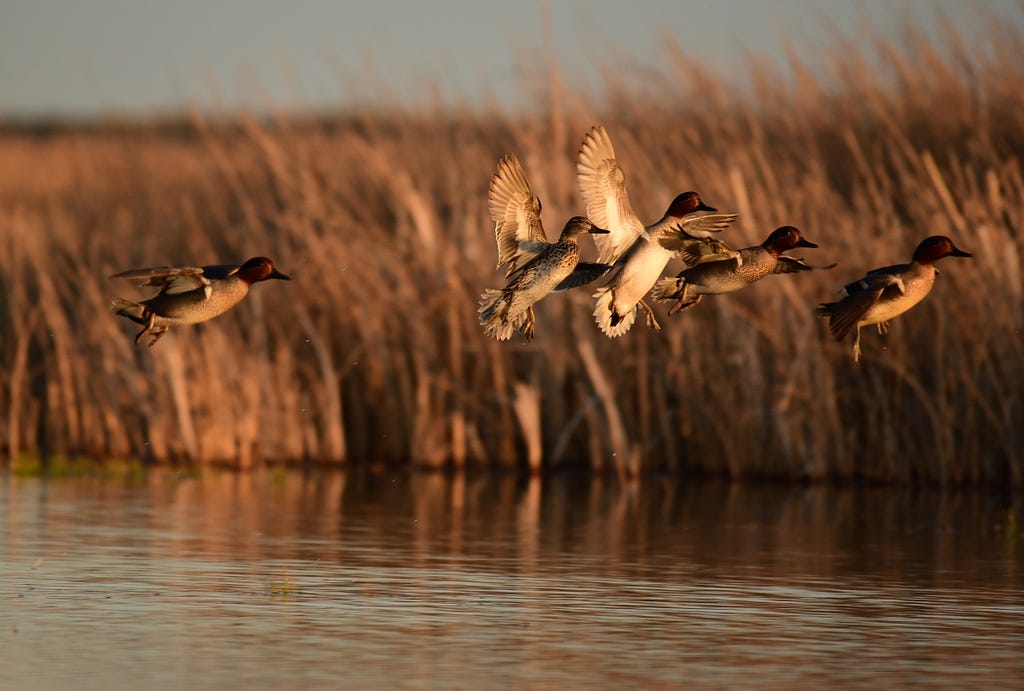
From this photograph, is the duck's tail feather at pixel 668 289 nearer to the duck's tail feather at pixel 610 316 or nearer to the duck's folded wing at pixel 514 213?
the duck's tail feather at pixel 610 316

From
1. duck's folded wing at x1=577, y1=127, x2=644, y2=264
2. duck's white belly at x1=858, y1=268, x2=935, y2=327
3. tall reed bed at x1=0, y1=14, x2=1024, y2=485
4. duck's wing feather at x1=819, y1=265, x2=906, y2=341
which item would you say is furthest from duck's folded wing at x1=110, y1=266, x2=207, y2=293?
tall reed bed at x1=0, y1=14, x2=1024, y2=485

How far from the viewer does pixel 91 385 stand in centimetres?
1628

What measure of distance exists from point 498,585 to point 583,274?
3098 millimetres

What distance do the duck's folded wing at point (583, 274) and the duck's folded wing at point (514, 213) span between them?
0.19 meters

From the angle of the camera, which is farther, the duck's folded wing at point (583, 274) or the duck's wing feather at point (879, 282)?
the duck's folded wing at point (583, 274)

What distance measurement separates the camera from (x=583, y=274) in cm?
780

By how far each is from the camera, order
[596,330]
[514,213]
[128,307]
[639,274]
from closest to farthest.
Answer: [639,274] → [514,213] → [128,307] → [596,330]

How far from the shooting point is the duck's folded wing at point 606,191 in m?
7.85

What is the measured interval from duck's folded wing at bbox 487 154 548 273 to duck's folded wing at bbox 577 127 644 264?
0.79 ft

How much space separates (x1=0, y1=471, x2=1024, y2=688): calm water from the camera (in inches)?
319

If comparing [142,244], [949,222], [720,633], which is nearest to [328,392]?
[142,244]

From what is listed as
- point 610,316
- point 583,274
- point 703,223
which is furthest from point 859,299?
point 583,274

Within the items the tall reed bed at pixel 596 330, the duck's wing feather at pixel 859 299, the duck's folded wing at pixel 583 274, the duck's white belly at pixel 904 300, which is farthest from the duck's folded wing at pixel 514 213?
the tall reed bed at pixel 596 330

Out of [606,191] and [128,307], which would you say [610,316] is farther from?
[128,307]
